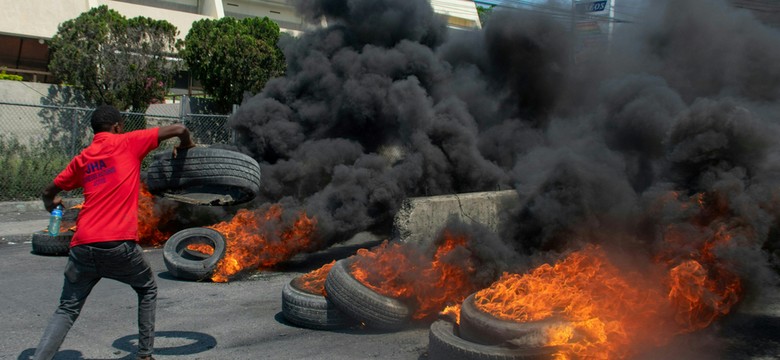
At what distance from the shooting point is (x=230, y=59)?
1905 centimetres

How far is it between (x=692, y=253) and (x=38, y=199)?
12.8 m

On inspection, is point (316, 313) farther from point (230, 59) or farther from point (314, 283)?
point (230, 59)

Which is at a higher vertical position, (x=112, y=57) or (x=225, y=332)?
(x=112, y=57)

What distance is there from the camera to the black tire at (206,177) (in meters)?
6.60

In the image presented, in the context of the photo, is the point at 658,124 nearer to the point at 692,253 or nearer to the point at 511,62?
the point at 692,253

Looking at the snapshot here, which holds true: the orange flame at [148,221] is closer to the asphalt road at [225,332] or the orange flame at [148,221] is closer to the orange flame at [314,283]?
the asphalt road at [225,332]

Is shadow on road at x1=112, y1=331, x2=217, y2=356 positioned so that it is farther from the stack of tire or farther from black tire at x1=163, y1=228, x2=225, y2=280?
black tire at x1=163, y1=228, x2=225, y2=280

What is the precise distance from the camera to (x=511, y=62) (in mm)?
12523

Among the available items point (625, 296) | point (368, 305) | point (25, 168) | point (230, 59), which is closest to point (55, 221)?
point (368, 305)

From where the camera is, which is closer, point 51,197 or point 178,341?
point 51,197

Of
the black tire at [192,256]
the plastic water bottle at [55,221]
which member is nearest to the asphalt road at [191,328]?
the black tire at [192,256]

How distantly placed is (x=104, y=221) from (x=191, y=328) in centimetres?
194

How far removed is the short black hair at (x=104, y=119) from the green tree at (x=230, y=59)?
591 inches

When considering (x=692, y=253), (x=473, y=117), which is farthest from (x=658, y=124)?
(x=473, y=117)
